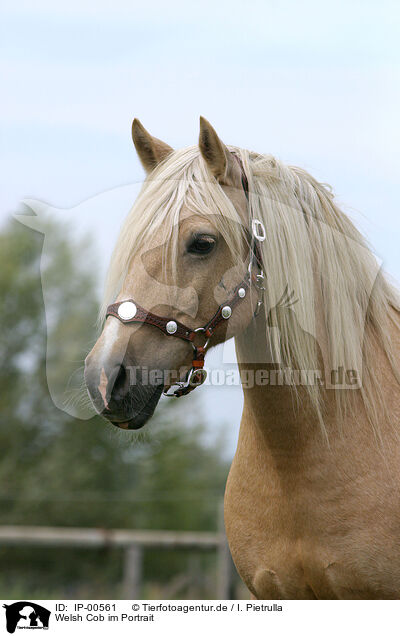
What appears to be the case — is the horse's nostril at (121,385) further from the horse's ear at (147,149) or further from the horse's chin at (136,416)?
the horse's ear at (147,149)

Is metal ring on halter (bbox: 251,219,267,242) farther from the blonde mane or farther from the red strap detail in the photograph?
the red strap detail

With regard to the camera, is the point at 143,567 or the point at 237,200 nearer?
the point at 237,200

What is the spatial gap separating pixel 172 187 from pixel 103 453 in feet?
50.4

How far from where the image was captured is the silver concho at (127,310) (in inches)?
81.8

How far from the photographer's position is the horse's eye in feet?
7.25

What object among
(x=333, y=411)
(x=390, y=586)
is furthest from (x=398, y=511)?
(x=333, y=411)

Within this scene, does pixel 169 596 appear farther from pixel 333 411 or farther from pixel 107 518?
pixel 333 411

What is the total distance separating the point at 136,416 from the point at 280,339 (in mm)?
672

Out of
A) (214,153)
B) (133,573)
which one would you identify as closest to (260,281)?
(214,153)

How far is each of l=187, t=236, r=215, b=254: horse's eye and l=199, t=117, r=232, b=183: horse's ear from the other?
1.01 ft

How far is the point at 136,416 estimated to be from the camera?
2.15m

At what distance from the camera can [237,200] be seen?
2.40 metres
